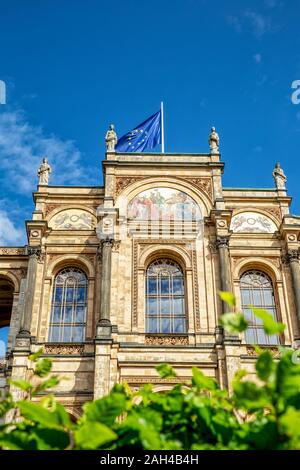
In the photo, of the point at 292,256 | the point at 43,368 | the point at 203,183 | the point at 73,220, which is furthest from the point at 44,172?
the point at 43,368

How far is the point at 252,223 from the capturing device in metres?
25.0

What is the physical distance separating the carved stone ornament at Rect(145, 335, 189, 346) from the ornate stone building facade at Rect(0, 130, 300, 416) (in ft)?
0.13

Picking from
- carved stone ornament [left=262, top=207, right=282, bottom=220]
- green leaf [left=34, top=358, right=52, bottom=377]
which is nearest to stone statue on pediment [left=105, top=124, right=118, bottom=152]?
carved stone ornament [left=262, top=207, right=282, bottom=220]

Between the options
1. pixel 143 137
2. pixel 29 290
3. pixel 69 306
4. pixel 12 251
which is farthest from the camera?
pixel 143 137

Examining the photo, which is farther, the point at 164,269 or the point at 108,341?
the point at 164,269

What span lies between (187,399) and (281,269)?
2029cm

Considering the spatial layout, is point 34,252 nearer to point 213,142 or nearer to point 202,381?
point 213,142

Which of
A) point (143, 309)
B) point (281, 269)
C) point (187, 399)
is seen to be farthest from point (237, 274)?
point (187, 399)

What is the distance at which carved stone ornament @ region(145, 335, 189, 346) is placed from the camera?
20812mm

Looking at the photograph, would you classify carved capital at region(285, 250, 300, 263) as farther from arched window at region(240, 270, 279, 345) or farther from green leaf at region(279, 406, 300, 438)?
green leaf at region(279, 406, 300, 438)

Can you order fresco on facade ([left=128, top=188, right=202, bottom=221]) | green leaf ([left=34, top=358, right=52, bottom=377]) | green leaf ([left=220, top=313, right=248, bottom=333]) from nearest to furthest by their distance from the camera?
green leaf ([left=220, top=313, right=248, bottom=333]), green leaf ([left=34, top=358, right=52, bottom=377]), fresco on facade ([left=128, top=188, right=202, bottom=221])

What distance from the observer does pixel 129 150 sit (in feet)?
89.7

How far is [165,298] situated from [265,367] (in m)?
19.6
